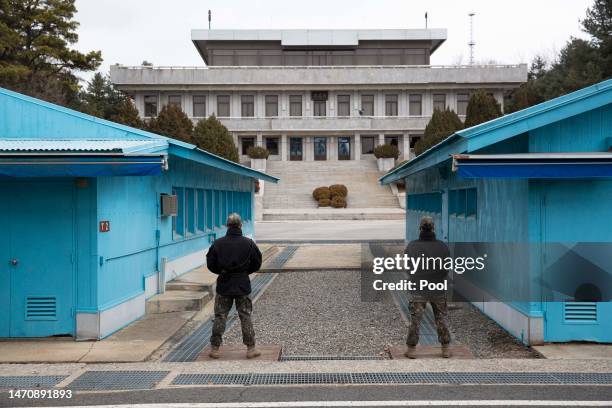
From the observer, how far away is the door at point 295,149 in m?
64.3

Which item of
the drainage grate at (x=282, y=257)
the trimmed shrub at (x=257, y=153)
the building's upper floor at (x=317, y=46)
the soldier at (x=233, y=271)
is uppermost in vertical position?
the building's upper floor at (x=317, y=46)

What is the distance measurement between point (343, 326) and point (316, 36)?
203 feet

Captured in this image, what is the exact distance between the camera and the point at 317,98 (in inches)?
2566

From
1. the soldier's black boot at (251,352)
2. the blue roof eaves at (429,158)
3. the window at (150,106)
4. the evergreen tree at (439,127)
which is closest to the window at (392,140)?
the evergreen tree at (439,127)

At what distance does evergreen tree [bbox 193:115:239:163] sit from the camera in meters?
46.7

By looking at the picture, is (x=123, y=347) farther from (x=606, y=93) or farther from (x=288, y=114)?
(x=288, y=114)

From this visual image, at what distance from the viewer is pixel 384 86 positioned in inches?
2514

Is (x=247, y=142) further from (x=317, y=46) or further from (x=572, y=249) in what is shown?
(x=572, y=249)

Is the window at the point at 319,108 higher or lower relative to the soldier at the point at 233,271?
higher

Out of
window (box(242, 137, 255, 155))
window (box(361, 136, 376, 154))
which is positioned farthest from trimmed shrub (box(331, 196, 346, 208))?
window (box(242, 137, 255, 155))

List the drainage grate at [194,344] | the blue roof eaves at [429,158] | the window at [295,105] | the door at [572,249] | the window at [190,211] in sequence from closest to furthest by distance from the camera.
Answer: the drainage grate at [194,344] → the door at [572,249] → the blue roof eaves at [429,158] → the window at [190,211] → the window at [295,105]

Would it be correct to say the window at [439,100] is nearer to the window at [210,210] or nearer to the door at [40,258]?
the window at [210,210]

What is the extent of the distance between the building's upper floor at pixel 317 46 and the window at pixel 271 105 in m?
6.24

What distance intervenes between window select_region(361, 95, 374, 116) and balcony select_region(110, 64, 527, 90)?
1641mm
